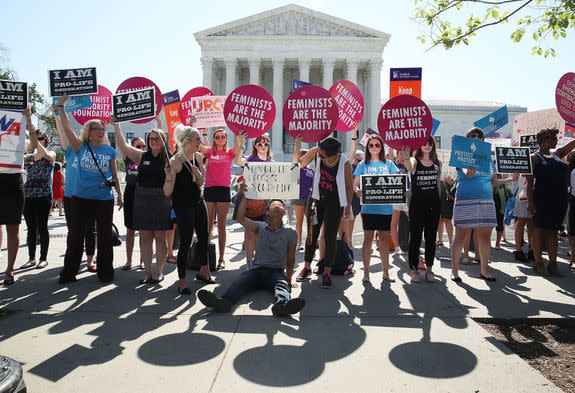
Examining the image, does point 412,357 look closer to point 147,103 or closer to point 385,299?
point 385,299

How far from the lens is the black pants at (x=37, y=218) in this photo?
5562 mm

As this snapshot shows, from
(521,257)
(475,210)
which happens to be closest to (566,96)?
(521,257)

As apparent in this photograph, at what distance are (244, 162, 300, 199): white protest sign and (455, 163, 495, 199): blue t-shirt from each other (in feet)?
7.28

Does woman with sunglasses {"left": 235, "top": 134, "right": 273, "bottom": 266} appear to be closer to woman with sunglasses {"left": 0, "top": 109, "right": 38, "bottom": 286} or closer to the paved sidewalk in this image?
the paved sidewalk

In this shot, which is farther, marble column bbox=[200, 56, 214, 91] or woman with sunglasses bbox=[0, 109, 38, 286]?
marble column bbox=[200, 56, 214, 91]

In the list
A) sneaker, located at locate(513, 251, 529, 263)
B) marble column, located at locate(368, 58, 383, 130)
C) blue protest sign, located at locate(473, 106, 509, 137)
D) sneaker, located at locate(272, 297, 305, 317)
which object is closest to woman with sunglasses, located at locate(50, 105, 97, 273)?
sneaker, located at locate(272, 297, 305, 317)

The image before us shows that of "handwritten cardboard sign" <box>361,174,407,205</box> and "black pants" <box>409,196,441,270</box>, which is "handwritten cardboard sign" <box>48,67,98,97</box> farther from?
"black pants" <box>409,196,441,270</box>

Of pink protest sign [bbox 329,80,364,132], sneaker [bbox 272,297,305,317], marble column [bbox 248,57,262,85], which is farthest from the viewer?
marble column [bbox 248,57,262,85]

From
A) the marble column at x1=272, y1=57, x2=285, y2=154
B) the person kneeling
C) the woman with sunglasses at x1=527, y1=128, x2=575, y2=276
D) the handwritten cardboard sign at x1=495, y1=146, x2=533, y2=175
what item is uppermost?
the marble column at x1=272, y1=57, x2=285, y2=154

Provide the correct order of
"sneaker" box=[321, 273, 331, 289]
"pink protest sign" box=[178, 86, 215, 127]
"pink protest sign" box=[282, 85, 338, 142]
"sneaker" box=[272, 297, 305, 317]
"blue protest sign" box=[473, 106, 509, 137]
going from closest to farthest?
"sneaker" box=[272, 297, 305, 317]
"sneaker" box=[321, 273, 331, 289]
"pink protest sign" box=[282, 85, 338, 142]
"pink protest sign" box=[178, 86, 215, 127]
"blue protest sign" box=[473, 106, 509, 137]

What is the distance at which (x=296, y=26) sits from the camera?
43.6 m

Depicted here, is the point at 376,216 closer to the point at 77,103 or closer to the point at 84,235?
the point at 84,235

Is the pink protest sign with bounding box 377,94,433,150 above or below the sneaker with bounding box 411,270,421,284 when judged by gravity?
above

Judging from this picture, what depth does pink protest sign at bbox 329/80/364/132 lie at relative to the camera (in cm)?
629
